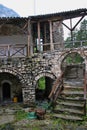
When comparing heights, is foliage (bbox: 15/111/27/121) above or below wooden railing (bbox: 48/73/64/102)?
below

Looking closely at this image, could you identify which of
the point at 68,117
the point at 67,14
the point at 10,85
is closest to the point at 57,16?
the point at 67,14

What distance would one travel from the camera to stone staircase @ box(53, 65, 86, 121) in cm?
1157

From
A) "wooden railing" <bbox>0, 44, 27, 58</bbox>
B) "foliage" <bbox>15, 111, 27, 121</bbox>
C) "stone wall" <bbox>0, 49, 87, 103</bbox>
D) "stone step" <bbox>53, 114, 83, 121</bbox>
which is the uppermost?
"wooden railing" <bbox>0, 44, 27, 58</bbox>

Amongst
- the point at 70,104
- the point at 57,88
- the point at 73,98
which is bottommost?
the point at 70,104

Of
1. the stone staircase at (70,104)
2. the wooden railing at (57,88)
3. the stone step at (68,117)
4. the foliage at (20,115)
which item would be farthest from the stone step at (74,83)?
the foliage at (20,115)

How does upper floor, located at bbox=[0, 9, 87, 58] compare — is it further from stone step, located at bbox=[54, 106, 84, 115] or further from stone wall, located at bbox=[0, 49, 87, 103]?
stone step, located at bbox=[54, 106, 84, 115]

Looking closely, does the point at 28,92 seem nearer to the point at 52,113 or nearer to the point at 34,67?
the point at 34,67

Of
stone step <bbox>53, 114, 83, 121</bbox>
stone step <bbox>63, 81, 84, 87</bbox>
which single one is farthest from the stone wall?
stone step <bbox>53, 114, 83, 121</bbox>

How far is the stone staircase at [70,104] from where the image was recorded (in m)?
11.6

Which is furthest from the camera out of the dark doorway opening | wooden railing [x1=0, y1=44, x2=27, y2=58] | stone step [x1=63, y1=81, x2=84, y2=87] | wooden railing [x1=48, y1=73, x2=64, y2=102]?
the dark doorway opening

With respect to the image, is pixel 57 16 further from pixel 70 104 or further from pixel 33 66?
pixel 70 104

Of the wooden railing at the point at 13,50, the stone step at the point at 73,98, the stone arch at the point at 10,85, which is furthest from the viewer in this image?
the stone arch at the point at 10,85

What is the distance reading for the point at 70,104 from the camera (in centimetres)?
1202

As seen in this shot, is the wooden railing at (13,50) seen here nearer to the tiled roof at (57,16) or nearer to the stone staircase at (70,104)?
the tiled roof at (57,16)
